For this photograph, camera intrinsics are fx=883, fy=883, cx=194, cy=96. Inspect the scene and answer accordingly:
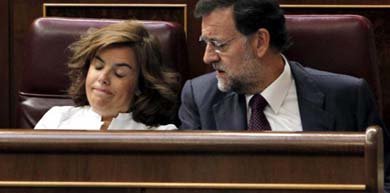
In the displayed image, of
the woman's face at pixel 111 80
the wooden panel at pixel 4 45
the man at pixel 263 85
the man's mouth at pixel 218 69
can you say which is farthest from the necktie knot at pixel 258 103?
the wooden panel at pixel 4 45

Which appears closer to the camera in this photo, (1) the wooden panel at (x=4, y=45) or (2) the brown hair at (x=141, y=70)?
(2) the brown hair at (x=141, y=70)

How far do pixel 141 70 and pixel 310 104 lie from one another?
19.0 inches

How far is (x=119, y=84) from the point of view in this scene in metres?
2.41

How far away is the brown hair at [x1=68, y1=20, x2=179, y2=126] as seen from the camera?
7.97 ft

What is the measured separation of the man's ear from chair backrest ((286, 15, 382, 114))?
10cm

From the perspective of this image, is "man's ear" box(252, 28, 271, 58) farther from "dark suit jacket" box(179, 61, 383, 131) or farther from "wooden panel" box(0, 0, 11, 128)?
"wooden panel" box(0, 0, 11, 128)

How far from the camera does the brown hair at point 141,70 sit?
2.43 metres

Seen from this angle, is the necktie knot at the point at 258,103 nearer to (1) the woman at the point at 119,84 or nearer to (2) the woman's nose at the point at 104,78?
(1) the woman at the point at 119,84

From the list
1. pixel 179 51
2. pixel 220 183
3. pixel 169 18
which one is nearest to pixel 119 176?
pixel 220 183

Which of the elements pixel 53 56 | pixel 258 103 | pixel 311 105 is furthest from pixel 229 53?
pixel 53 56

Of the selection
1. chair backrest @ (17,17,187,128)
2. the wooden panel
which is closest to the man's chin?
chair backrest @ (17,17,187,128)

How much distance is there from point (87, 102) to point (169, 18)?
758 millimetres

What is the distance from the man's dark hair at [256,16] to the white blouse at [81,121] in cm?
33

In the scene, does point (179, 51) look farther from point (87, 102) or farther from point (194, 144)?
point (194, 144)
